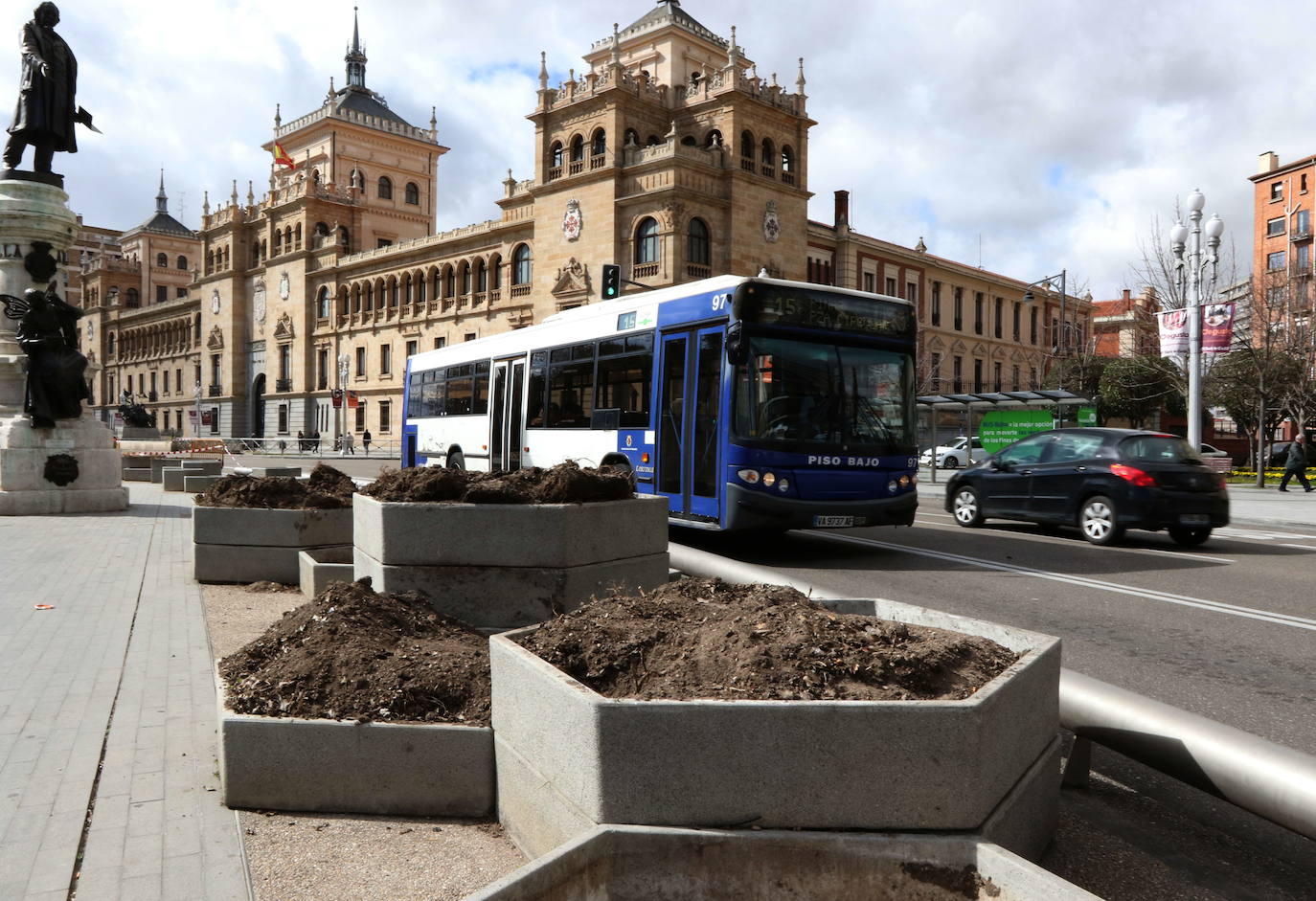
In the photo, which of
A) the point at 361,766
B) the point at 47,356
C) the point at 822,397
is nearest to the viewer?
the point at 361,766

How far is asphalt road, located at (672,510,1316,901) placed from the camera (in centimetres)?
306

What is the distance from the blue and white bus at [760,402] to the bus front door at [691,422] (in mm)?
19

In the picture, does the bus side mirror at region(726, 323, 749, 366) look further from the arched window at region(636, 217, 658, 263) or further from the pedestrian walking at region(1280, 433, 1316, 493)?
the arched window at region(636, 217, 658, 263)

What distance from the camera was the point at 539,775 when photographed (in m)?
2.84

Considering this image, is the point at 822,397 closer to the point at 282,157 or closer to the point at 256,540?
the point at 256,540

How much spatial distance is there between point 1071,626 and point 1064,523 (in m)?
6.52

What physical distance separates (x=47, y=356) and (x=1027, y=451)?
15.2 meters

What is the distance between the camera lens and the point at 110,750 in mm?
3855

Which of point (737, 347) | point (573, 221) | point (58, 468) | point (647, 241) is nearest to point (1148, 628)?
point (737, 347)

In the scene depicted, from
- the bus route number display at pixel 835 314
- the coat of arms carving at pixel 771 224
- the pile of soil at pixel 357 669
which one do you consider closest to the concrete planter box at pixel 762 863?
the pile of soil at pixel 357 669

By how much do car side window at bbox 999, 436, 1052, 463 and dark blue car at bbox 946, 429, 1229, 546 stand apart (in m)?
0.01

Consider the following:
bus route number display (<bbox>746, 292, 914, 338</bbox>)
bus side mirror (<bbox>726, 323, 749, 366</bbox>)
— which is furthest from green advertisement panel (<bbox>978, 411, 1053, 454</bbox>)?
bus side mirror (<bbox>726, 323, 749, 366</bbox>)

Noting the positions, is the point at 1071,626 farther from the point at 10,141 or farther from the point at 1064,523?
the point at 10,141

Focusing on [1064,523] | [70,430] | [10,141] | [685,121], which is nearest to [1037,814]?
[1064,523]
